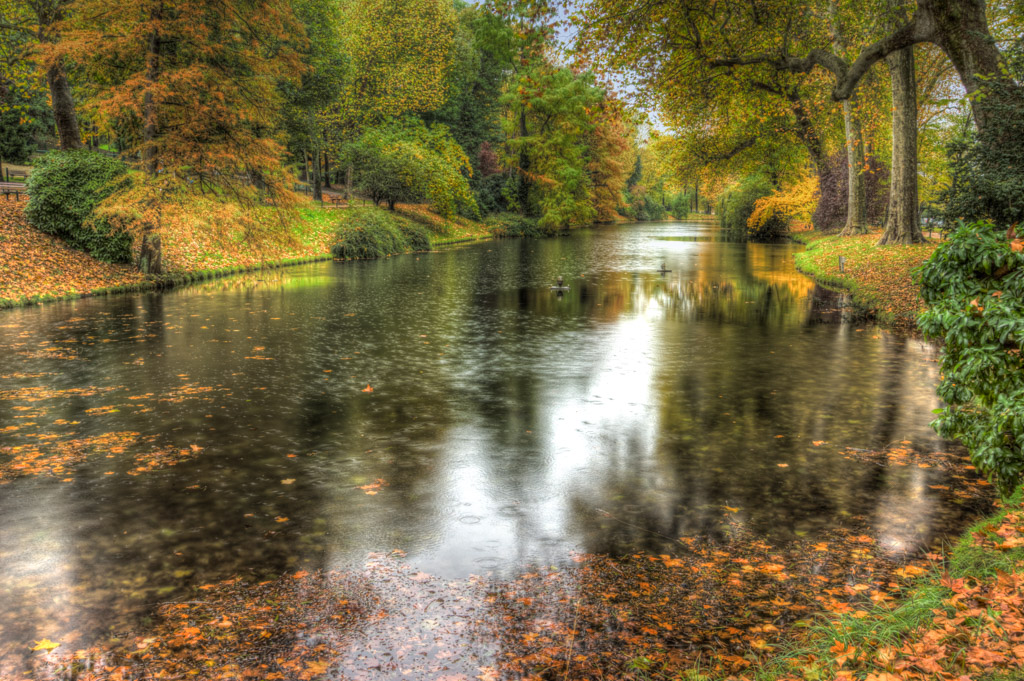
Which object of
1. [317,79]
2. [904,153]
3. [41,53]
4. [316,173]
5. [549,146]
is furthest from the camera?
[549,146]

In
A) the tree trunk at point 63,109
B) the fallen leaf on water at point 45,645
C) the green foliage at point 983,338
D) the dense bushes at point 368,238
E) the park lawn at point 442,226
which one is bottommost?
the fallen leaf on water at point 45,645

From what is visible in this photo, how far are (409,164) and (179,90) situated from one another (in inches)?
903

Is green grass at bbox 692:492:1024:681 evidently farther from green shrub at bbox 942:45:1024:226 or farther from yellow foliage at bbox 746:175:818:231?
yellow foliage at bbox 746:175:818:231

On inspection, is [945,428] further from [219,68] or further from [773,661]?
[219,68]

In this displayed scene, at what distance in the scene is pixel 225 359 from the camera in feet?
40.8

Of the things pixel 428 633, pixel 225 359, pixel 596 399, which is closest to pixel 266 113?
pixel 225 359

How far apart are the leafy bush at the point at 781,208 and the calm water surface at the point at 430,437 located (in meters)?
32.3

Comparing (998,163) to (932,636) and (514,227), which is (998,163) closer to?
(932,636)

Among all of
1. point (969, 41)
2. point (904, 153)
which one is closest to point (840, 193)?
point (904, 153)

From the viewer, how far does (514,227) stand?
57.1 metres

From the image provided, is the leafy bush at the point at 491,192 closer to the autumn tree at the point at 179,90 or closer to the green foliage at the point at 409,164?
the green foliage at the point at 409,164

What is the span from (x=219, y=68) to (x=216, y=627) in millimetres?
22178

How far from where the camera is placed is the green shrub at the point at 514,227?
2224 inches

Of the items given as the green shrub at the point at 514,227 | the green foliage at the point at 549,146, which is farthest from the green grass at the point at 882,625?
the green foliage at the point at 549,146
